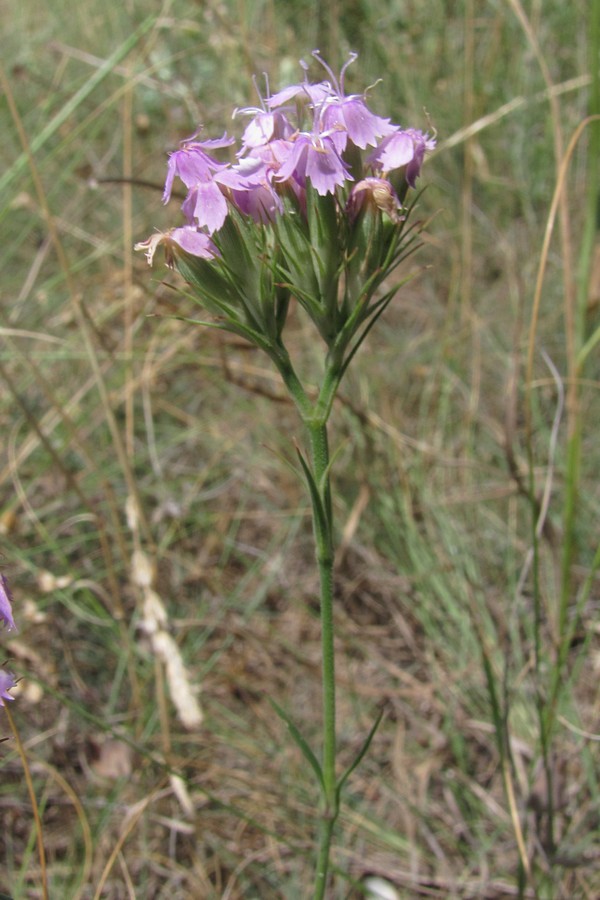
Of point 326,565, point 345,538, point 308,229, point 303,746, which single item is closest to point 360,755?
point 303,746

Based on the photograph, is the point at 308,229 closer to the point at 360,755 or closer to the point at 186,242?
the point at 186,242

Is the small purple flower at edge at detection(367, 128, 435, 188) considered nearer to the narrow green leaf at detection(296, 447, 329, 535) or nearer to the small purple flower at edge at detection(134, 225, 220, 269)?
the small purple flower at edge at detection(134, 225, 220, 269)

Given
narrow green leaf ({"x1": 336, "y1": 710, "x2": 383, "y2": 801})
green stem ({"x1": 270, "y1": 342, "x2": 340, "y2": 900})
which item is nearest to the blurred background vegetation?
narrow green leaf ({"x1": 336, "y1": 710, "x2": 383, "y2": 801})

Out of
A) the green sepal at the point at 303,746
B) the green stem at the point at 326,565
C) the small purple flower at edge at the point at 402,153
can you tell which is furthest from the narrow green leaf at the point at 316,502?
the small purple flower at edge at the point at 402,153

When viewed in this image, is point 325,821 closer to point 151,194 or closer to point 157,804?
point 157,804

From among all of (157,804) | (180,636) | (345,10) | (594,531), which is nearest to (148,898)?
(157,804)

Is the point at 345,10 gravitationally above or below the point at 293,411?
above

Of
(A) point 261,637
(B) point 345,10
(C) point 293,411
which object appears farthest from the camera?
(B) point 345,10
